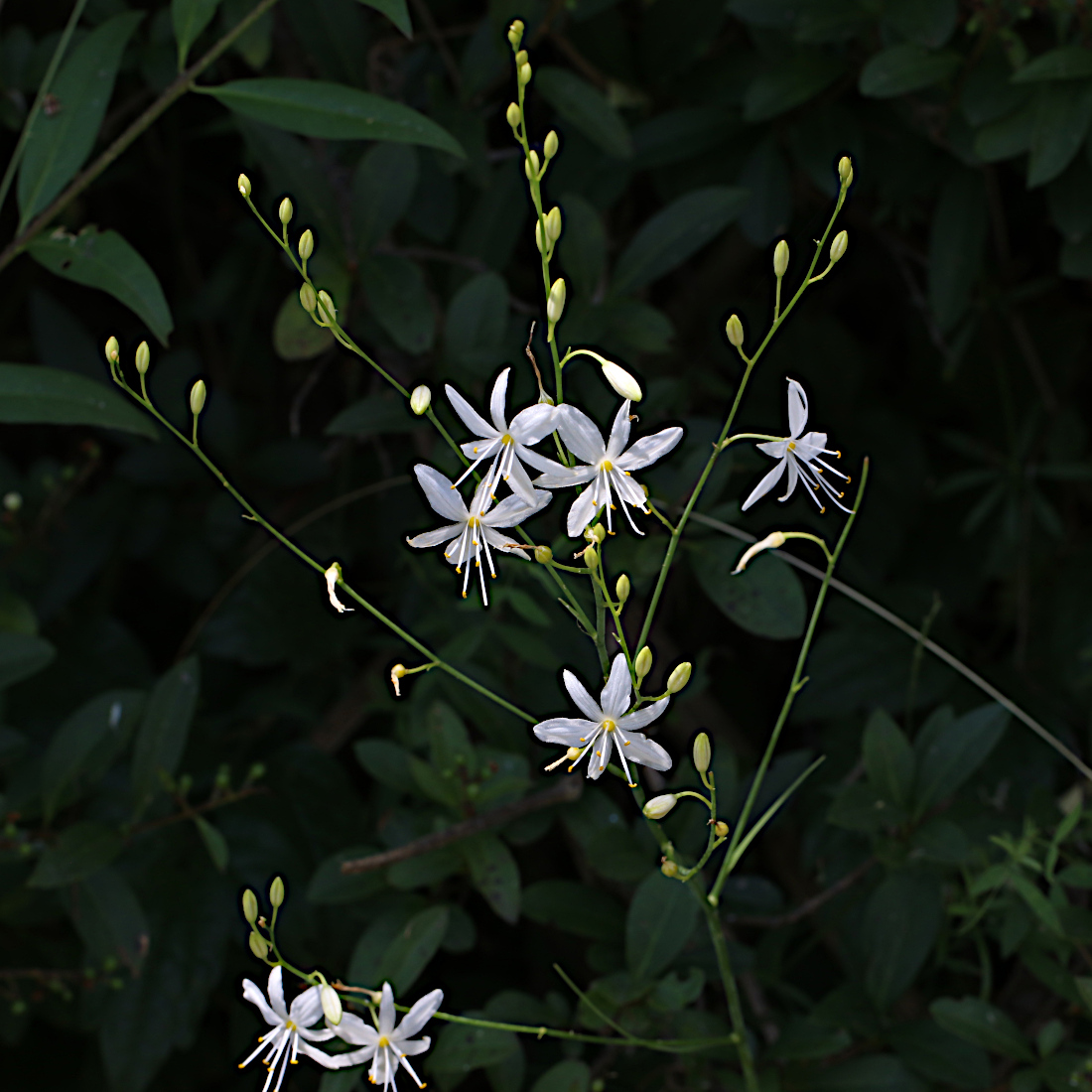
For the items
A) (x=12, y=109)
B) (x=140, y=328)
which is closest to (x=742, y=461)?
(x=12, y=109)

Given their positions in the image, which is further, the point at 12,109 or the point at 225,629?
the point at 225,629

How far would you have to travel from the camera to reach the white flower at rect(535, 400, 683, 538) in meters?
0.57

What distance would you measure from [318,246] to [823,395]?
87 cm

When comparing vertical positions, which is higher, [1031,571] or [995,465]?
Result: [995,465]

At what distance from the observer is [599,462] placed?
1.93 ft

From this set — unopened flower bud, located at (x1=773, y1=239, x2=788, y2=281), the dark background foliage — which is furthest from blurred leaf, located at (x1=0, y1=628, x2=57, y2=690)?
unopened flower bud, located at (x1=773, y1=239, x2=788, y2=281)

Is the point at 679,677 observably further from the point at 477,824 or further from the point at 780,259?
the point at 477,824

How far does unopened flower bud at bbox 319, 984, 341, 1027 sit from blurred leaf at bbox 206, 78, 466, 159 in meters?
0.68

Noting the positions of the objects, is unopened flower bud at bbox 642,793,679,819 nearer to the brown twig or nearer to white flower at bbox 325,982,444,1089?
white flower at bbox 325,982,444,1089

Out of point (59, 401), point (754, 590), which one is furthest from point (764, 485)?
point (59, 401)

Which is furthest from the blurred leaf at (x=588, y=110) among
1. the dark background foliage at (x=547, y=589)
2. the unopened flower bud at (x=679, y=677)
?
the unopened flower bud at (x=679, y=677)

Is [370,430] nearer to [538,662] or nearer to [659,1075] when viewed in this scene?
[538,662]

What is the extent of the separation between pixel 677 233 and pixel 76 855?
889mm

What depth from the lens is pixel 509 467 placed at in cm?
57
